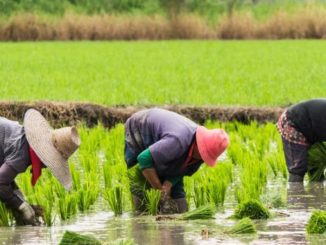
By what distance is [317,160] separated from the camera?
9086 millimetres

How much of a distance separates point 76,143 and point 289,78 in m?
11.1

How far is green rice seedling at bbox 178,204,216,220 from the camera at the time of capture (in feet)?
22.9

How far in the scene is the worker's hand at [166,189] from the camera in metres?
7.16

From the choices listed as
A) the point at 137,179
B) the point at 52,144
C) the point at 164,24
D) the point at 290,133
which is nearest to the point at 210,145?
the point at 137,179

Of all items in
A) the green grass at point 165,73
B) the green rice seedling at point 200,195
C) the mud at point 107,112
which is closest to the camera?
the green rice seedling at point 200,195

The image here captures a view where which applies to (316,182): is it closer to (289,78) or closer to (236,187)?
(236,187)

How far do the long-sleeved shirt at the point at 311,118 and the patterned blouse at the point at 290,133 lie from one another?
3cm

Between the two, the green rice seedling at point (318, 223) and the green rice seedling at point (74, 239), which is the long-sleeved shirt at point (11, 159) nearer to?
the green rice seedling at point (74, 239)

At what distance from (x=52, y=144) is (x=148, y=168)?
71 cm

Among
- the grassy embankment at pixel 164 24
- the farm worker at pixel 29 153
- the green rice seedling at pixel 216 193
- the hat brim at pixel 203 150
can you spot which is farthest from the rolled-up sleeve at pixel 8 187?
the grassy embankment at pixel 164 24

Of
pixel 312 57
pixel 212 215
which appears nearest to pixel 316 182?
pixel 212 215

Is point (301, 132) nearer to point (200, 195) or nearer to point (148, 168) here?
point (200, 195)

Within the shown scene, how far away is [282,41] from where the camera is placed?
99.6 feet

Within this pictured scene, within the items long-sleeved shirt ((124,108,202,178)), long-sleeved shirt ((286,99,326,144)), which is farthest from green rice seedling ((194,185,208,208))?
long-sleeved shirt ((286,99,326,144))
